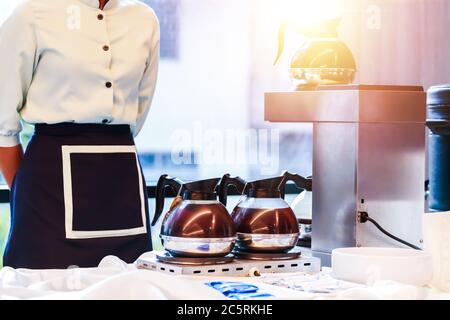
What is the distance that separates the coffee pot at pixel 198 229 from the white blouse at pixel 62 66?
77cm

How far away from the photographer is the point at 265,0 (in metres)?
3.58

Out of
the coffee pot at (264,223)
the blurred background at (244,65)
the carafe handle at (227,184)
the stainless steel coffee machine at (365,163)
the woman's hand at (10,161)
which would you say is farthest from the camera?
the blurred background at (244,65)

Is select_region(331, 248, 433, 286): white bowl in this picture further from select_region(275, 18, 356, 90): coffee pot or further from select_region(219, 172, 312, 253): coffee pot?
select_region(275, 18, 356, 90): coffee pot

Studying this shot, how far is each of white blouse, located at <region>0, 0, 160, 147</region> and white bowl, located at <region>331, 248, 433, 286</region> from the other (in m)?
1.00

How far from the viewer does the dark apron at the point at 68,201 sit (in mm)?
2262

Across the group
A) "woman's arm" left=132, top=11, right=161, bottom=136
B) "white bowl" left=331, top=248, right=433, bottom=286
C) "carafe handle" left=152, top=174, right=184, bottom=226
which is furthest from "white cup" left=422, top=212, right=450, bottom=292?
"woman's arm" left=132, top=11, right=161, bottom=136

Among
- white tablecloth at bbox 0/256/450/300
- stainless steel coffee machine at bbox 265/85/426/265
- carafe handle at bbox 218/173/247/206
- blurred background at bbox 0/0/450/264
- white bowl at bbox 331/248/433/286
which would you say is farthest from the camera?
blurred background at bbox 0/0/450/264

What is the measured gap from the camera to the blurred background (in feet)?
11.4

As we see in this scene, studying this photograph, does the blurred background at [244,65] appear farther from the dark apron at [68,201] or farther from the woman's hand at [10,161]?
the dark apron at [68,201]

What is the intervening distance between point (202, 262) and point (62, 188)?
2.73 ft

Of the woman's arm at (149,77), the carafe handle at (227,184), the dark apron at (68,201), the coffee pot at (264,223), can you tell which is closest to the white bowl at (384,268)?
the coffee pot at (264,223)

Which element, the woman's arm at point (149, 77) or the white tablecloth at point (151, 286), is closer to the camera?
the white tablecloth at point (151, 286)

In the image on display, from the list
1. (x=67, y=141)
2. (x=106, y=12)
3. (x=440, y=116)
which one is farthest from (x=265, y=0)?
(x=67, y=141)

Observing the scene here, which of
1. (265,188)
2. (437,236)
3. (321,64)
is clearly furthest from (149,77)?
(437,236)
